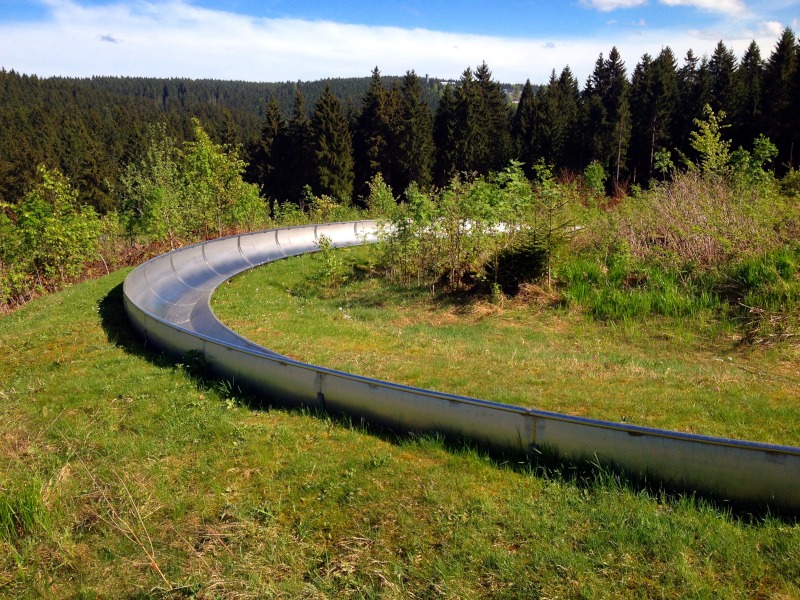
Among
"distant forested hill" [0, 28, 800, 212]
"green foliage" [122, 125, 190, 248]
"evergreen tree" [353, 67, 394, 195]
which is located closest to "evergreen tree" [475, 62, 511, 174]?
"distant forested hill" [0, 28, 800, 212]

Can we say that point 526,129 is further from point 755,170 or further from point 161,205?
point 161,205

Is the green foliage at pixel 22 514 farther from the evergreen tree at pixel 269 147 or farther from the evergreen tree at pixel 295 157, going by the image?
the evergreen tree at pixel 269 147

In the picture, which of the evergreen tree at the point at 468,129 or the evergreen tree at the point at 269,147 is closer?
the evergreen tree at the point at 468,129

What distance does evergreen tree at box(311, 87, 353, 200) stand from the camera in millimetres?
51406

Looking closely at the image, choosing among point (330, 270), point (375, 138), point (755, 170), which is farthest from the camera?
point (375, 138)

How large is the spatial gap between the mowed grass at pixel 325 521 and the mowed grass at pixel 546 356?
184 cm

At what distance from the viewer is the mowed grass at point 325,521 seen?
12.1ft

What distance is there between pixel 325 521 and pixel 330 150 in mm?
50052

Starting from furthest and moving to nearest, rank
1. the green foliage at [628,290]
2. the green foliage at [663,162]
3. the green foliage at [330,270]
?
the green foliage at [663,162] → the green foliage at [330,270] → the green foliage at [628,290]

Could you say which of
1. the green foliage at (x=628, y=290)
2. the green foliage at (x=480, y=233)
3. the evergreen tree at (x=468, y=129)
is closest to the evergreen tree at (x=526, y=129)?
the evergreen tree at (x=468, y=129)

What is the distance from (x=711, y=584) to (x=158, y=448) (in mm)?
5056

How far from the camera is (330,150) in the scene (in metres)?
51.9

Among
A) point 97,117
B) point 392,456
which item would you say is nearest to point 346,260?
point 392,456

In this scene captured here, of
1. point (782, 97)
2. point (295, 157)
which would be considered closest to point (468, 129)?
point (295, 157)
